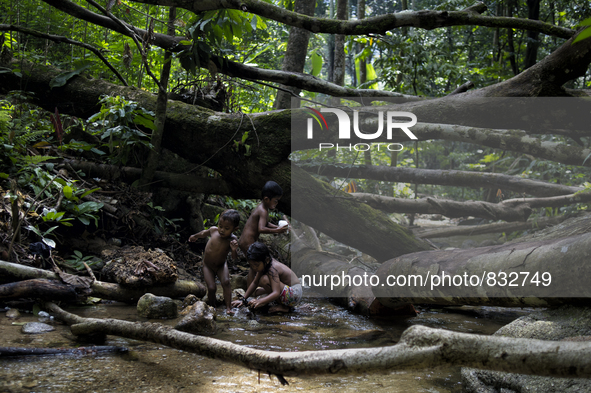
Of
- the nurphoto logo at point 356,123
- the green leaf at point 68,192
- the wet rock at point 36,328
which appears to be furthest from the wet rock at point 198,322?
the nurphoto logo at point 356,123

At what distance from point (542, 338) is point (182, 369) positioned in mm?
2294

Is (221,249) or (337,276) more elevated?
(221,249)

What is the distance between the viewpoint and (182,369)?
2410 mm

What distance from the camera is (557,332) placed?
2.56 m

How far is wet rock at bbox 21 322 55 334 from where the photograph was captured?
9.41 ft

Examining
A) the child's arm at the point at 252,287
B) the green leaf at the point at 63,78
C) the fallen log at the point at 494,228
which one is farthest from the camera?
the fallen log at the point at 494,228

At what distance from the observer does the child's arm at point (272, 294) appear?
4.42 meters

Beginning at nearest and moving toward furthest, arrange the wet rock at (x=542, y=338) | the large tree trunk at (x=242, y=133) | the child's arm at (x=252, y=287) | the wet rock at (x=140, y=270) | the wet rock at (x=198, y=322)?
the wet rock at (x=542, y=338) → the wet rock at (x=198, y=322) → the wet rock at (x=140, y=270) → the child's arm at (x=252, y=287) → the large tree trunk at (x=242, y=133)

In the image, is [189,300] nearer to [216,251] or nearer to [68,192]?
[216,251]

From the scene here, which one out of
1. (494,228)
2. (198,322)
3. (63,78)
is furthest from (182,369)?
(494,228)

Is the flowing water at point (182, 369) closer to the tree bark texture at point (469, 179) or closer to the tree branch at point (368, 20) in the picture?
the tree branch at point (368, 20)

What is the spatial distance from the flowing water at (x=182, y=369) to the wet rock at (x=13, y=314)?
34 millimetres

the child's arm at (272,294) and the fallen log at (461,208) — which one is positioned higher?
the fallen log at (461,208)

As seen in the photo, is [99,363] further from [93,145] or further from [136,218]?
[93,145]
